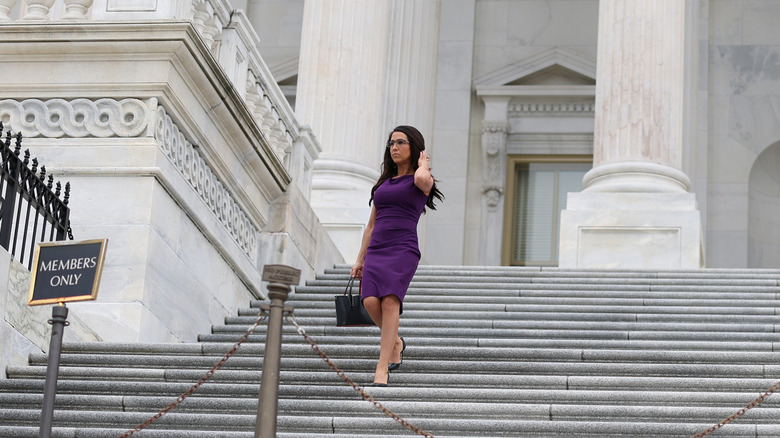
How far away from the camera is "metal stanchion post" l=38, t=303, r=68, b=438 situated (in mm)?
7859

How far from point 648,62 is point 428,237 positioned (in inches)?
320

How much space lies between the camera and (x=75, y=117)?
40.2 feet

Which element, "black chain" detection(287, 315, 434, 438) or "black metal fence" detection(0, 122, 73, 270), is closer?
"black chain" detection(287, 315, 434, 438)

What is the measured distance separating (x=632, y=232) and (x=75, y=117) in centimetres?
804

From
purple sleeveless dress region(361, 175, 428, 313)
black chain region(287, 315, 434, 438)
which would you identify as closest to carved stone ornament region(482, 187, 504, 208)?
black chain region(287, 315, 434, 438)

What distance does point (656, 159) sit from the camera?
18641 millimetres

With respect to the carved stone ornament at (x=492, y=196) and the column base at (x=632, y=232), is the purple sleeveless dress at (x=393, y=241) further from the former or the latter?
the carved stone ornament at (x=492, y=196)

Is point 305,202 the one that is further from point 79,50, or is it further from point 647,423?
point 647,423

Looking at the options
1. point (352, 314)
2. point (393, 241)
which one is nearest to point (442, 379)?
point (352, 314)

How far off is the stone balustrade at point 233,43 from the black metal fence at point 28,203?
1.51m

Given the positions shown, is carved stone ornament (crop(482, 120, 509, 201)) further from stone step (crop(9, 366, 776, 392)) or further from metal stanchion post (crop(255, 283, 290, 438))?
metal stanchion post (crop(255, 283, 290, 438))

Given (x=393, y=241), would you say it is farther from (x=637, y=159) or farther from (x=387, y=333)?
(x=637, y=159)

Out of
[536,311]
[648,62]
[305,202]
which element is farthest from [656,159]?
[536,311]

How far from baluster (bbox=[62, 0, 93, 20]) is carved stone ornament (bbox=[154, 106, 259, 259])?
1138 millimetres
